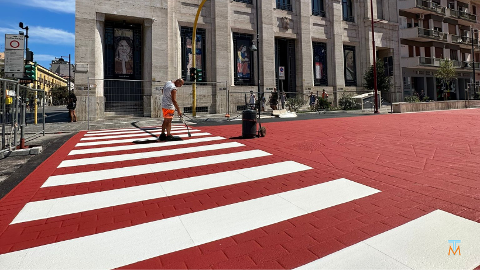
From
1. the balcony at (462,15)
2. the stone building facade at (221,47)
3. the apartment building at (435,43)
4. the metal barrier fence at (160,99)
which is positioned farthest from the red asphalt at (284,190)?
the balcony at (462,15)

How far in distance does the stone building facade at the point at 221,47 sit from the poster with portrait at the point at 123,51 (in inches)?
2.8

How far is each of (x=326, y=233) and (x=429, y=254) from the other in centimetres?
75

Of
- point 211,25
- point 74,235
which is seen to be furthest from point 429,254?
point 211,25

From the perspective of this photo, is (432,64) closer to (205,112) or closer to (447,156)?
(205,112)

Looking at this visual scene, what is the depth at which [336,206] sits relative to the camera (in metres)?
2.88

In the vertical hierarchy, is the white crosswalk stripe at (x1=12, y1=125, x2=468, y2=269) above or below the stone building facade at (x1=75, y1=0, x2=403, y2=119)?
below

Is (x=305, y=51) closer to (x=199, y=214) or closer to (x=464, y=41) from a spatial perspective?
(x=199, y=214)

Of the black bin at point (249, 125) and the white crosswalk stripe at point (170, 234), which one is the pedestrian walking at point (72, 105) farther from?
the white crosswalk stripe at point (170, 234)

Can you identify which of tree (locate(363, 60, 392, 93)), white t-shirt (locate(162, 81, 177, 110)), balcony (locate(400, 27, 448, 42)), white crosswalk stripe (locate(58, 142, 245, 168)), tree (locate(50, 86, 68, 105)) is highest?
balcony (locate(400, 27, 448, 42))

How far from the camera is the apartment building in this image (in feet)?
112

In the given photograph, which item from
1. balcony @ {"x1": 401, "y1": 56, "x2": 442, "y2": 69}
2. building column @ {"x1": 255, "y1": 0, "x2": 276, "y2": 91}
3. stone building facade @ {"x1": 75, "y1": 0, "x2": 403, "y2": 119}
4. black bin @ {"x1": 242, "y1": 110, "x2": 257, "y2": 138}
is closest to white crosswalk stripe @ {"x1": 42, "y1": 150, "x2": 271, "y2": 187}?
black bin @ {"x1": 242, "y1": 110, "x2": 257, "y2": 138}

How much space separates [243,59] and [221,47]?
2.63 meters

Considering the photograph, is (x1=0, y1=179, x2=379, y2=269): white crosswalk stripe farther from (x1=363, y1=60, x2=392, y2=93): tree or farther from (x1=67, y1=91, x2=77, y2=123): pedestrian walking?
(x1=363, y1=60, x2=392, y2=93): tree

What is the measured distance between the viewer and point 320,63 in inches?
1109
